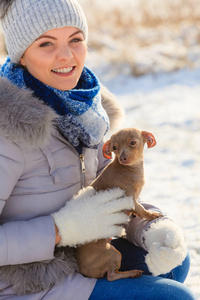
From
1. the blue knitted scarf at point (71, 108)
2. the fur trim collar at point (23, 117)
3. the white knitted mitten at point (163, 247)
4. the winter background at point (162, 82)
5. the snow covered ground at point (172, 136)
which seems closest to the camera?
the fur trim collar at point (23, 117)

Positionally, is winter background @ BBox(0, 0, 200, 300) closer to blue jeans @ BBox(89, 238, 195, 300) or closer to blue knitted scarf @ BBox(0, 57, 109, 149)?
blue knitted scarf @ BBox(0, 57, 109, 149)

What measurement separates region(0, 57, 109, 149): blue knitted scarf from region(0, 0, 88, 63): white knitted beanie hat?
0.46ft

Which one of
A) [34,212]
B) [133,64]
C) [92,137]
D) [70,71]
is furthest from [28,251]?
[133,64]

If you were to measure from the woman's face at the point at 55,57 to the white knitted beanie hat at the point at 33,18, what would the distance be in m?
0.03

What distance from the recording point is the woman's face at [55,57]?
2.09 meters

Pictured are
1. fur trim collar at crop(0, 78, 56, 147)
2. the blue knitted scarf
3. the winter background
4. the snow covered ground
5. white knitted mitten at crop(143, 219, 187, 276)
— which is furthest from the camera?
the winter background

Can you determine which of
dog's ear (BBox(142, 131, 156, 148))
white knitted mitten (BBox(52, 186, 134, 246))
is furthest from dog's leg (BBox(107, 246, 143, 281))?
dog's ear (BBox(142, 131, 156, 148))

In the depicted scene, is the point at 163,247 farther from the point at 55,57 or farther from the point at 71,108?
the point at 55,57

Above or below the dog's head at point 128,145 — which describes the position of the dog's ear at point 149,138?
above

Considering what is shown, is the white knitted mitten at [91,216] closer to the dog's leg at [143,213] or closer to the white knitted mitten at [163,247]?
the dog's leg at [143,213]

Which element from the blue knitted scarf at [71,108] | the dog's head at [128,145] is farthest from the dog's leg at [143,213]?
the blue knitted scarf at [71,108]

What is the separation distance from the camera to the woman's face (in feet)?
6.86

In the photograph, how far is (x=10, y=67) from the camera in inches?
86.6

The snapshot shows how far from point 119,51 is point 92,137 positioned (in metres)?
9.53
